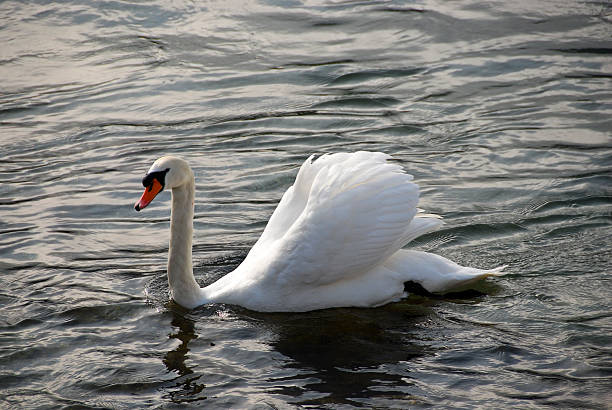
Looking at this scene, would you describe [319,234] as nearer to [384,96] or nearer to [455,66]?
[384,96]

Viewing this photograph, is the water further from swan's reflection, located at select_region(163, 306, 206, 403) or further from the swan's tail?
the swan's tail

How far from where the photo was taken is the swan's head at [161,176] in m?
6.54

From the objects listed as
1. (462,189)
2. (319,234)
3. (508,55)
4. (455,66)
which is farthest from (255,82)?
(319,234)

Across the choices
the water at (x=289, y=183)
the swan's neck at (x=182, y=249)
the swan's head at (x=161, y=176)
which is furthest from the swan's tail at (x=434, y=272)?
the swan's head at (x=161, y=176)

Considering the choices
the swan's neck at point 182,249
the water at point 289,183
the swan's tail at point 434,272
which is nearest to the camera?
the water at point 289,183

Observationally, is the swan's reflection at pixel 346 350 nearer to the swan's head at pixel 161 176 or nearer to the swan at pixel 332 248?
the swan at pixel 332 248

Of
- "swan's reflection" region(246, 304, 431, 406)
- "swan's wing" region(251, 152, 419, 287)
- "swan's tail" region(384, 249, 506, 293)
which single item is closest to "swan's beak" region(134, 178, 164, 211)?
"swan's wing" region(251, 152, 419, 287)

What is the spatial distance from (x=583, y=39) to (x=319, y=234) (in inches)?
319

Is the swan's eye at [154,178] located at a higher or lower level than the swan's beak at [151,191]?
higher

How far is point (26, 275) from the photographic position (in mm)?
7680

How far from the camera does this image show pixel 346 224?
650 cm

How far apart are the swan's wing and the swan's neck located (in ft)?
2.09

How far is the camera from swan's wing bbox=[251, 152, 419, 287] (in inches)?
255

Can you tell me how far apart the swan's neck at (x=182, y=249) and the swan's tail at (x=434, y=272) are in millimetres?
1508
